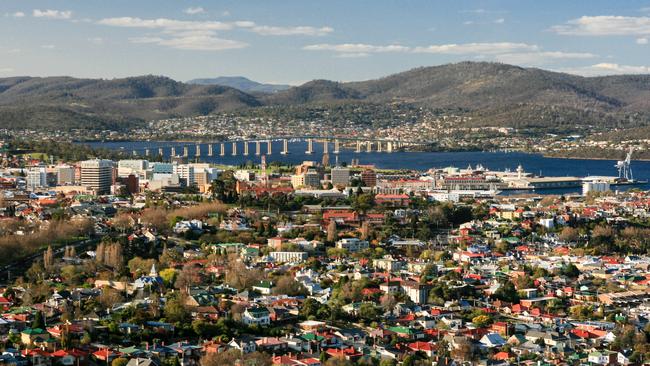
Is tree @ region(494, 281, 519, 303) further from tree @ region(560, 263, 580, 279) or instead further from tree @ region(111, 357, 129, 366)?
tree @ region(111, 357, 129, 366)

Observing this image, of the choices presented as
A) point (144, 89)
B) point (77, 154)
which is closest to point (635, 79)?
point (144, 89)

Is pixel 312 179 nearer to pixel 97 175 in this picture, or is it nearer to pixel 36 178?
pixel 97 175

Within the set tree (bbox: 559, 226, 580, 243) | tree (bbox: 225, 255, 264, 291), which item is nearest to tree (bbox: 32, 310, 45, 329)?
tree (bbox: 225, 255, 264, 291)

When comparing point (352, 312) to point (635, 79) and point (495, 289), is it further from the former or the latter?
point (635, 79)

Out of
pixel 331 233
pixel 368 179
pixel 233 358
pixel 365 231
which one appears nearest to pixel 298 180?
pixel 368 179

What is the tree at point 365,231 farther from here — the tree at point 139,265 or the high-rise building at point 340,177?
the high-rise building at point 340,177

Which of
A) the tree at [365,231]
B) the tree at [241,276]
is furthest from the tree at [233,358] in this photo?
the tree at [365,231]
